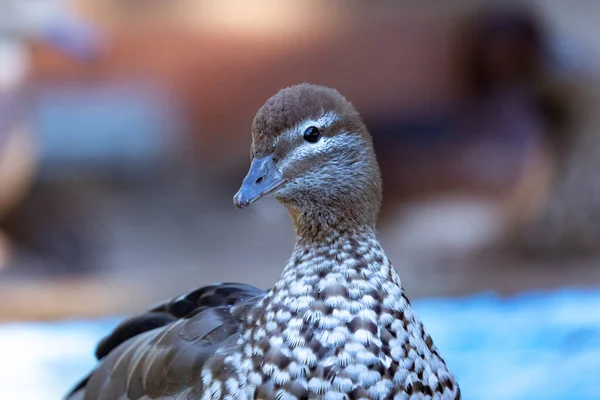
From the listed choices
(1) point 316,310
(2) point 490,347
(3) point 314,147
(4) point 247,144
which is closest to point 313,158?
(3) point 314,147

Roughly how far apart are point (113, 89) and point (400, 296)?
3152 mm

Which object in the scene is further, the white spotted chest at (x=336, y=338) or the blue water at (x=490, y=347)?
the blue water at (x=490, y=347)

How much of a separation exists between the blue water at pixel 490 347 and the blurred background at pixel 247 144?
0.02 m

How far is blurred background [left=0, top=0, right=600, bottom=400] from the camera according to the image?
2.35 m

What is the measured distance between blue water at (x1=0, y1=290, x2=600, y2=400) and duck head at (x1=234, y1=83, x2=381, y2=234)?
0.71 m

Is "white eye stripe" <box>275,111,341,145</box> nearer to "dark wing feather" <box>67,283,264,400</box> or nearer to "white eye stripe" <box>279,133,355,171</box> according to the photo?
"white eye stripe" <box>279,133,355,171</box>

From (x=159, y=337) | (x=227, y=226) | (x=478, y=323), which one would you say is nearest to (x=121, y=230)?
(x=227, y=226)

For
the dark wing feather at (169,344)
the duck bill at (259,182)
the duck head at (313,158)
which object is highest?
the duck head at (313,158)

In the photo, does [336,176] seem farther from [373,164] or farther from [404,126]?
[404,126]

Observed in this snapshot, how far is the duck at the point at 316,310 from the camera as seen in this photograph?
2.71 ft

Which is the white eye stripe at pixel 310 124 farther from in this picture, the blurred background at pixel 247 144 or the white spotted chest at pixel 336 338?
the blurred background at pixel 247 144

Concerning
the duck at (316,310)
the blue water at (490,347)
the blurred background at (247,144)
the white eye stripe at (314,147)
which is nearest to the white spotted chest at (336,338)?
the duck at (316,310)

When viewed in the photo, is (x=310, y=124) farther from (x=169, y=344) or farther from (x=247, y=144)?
(x=247, y=144)

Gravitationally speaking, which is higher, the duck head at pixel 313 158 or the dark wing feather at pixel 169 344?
the duck head at pixel 313 158
